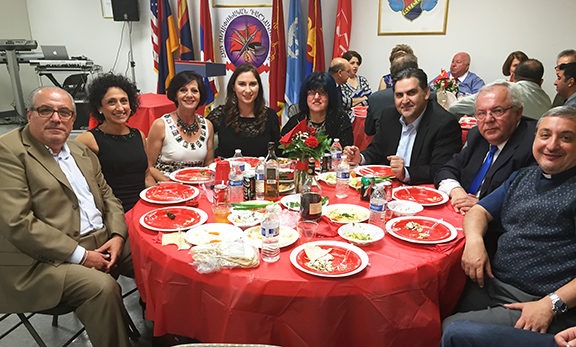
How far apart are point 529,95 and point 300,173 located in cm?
312

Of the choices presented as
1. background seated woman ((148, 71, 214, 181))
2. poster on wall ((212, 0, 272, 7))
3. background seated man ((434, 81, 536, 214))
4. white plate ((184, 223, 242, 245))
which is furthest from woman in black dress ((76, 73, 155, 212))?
poster on wall ((212, 0, 272, 7))

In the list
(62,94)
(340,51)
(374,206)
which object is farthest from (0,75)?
(374,206)

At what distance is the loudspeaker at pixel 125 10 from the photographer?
6.70m

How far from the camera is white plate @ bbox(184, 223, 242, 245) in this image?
5.19ft

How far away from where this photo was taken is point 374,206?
175cm

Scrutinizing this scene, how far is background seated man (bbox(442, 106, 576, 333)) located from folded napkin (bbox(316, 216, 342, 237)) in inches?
21.8

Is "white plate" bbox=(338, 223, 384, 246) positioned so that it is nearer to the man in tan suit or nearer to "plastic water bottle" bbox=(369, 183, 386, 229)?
"plastic water bottle" bbox=(369, 183, 386, 229)

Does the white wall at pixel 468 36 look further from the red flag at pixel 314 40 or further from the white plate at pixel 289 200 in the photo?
the white plate at pixel 289 200

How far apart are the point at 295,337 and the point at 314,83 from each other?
2.22m

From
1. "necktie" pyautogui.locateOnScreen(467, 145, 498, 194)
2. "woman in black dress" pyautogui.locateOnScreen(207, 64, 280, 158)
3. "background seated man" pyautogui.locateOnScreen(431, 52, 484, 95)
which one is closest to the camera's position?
"necktie" pyautogui.locateOnScreen(467, 145, 498, 194)

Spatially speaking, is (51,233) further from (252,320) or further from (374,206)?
(374,206)

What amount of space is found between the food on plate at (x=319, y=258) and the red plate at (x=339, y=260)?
15 millimetres

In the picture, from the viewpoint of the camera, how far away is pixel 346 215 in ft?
6.05

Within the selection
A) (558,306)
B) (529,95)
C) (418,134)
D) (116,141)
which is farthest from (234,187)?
(529,95)
